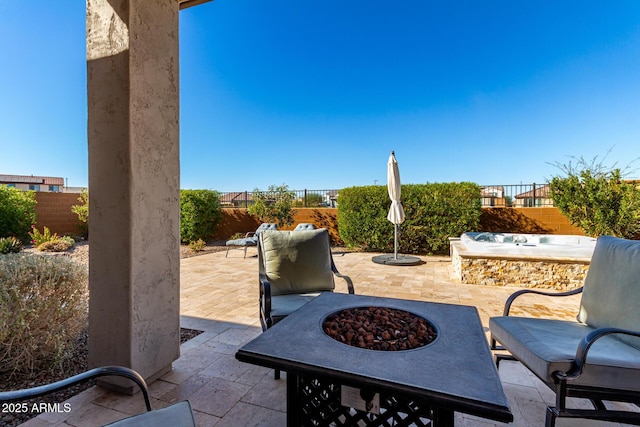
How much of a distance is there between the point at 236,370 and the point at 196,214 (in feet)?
26.9

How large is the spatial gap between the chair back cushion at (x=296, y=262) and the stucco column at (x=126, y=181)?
3.09 feet

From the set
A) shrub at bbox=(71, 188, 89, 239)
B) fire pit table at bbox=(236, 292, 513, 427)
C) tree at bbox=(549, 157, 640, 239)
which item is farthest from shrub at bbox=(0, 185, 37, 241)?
tree at bbox=(549, 157, 640, 239)

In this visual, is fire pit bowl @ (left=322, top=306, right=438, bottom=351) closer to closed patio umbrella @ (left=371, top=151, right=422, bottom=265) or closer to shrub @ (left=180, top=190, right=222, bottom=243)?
closed patio umbrella @ (left=371, top=151, right=422, bottom=265)

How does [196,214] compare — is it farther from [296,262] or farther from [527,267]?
[527,267]

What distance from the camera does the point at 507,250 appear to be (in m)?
4.82

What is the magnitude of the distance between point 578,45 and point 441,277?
6.60 m

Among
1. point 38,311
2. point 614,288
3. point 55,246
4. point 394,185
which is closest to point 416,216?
point 394,185

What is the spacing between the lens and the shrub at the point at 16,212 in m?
8.38

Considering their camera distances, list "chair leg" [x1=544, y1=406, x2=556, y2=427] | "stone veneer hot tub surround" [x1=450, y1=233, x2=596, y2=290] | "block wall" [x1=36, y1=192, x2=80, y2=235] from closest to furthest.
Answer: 1. "chair leg" [x1=544, y1=406, x2=556, y2=427]
2. "stone veneer hot tub surround" [x1=450, y1=233, x2=596, y2=290]
3. "block wall" [x1=36, y1=192, x2=80, y2=235]

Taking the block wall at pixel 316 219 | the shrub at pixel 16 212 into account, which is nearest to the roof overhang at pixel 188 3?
the block wall at pixel 316 219

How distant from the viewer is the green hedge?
24.0ft

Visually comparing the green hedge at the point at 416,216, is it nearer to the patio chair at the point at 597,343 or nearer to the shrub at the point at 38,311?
the patio chair at the point at 597,343

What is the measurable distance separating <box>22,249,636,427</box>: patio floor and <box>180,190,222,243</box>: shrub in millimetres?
4669

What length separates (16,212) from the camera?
8.54 meters
